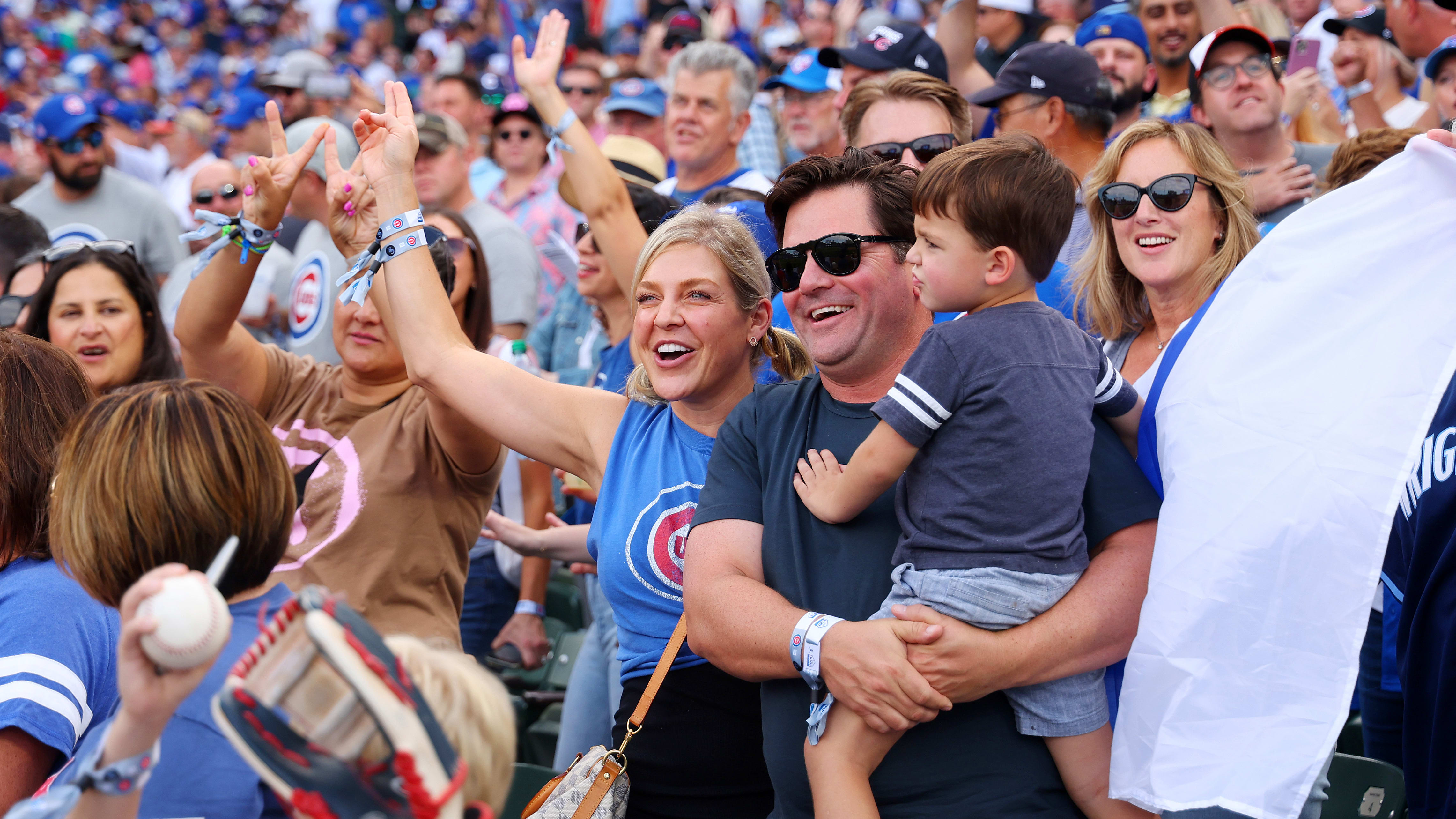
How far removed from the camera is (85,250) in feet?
12.9

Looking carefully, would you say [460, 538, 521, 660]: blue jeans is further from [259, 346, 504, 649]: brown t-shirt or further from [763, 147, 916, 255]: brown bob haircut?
[763, 147, 916, 255]: brown bob haircut

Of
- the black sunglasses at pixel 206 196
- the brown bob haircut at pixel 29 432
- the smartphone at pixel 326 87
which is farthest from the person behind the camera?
the smartphone at pixel 326 87

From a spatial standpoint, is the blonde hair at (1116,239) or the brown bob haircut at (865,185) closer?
the brown bob haircut at (865,185)

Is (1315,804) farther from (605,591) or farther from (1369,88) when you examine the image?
(1369,88)

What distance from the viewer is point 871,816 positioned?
6.59ft

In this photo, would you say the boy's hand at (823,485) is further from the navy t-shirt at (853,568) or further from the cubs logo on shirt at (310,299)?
the cubs logo on shirt at (310,299)

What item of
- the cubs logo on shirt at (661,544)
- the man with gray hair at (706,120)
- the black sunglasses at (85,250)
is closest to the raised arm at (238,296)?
the black sunglasses at (85,250)

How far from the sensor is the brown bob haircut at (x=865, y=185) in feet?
8.28

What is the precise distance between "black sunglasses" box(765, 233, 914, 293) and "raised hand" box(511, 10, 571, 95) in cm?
149

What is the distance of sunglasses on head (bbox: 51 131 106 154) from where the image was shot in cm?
685

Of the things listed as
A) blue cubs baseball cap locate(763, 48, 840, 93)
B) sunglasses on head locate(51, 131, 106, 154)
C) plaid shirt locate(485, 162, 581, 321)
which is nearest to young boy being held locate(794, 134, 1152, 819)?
blue cubs baseball cap locate(763, 48, 840, 93)

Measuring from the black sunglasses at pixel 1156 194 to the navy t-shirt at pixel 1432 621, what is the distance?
0.88 m

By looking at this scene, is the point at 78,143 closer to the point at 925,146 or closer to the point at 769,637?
the point at 925,146

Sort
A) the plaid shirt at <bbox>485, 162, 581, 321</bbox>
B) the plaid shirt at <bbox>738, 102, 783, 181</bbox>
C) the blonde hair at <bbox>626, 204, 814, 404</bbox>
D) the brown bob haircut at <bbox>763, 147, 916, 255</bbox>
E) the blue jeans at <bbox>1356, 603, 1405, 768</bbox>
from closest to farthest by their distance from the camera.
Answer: the brown bob haircut at <bbox>763, 147, 916, 255</bbox> < the blonde hair at <bbox>626, 204, 814, 404</bbox> < the blue jeans at <bbox>1356, 603, 1405, 768</bbox> < the plaid shirt at <bbox>485, 162, 581, 321</bbox> < the plaid shirt at <bbox>738, 102, 783, 181</bbox>
